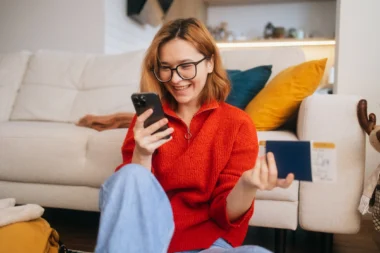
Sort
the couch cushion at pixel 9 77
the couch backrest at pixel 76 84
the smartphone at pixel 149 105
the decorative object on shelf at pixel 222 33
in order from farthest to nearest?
the decorative object on shelf at pixel 222 33 < the couch cushion at pixel 9 77 < the couch backrest at pixel 76 84 < the smartphone at pixel 149 105

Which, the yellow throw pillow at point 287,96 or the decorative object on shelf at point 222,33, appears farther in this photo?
the decorative object on shelf at point 222,33

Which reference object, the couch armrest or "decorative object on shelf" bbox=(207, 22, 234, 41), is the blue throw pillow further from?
"decorative object on shelf" bbox=(207, 22, 234, 41)

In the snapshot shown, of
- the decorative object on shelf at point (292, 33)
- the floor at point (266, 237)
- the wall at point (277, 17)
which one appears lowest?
the floor at point (266, 237)

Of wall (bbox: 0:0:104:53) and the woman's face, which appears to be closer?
Answer: the woman's face

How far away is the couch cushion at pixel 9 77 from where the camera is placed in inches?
81.3

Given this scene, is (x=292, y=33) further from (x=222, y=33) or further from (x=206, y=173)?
(x=206, y=173)

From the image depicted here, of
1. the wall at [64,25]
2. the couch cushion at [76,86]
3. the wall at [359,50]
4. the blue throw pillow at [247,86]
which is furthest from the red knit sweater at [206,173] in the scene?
the wall at [64,25]

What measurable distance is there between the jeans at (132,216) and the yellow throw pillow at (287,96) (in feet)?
2.69

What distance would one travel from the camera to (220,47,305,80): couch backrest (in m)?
1.73

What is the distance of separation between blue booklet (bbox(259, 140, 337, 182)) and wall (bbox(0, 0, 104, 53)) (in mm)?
2486

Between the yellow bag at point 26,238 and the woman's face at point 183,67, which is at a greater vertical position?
the woman's face at point 183,67

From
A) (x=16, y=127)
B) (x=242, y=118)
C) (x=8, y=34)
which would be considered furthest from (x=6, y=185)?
(x=8, y=34)

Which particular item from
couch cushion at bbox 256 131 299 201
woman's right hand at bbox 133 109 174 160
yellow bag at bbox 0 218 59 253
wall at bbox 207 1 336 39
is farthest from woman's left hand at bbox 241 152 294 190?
wall at bbox 207 1 336 39

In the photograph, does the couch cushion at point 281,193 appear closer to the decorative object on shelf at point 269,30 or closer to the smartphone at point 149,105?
the smartphone at point 149,105
